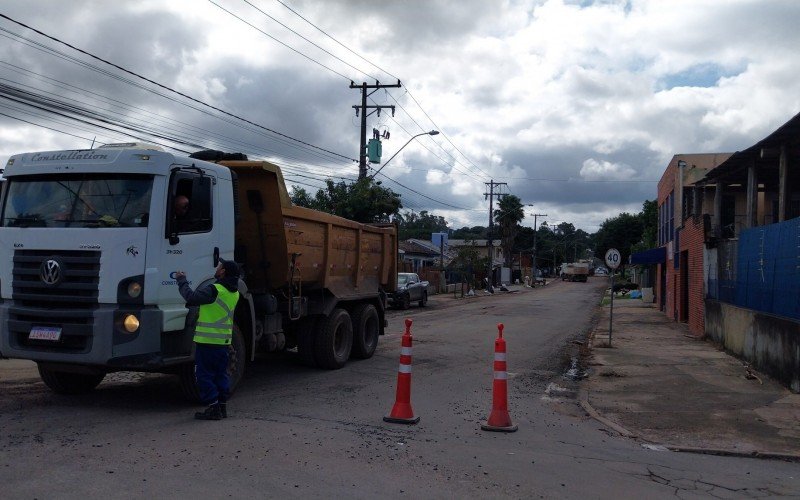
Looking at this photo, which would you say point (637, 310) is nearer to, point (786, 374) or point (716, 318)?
point (716, 318)

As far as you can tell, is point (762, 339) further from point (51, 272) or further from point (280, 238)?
point (51, 272)

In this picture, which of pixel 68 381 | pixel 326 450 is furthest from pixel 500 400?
pixel 68 381

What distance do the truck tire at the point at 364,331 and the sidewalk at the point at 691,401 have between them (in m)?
4.06

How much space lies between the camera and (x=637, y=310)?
33.9 m

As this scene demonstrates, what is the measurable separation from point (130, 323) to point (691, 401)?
305 inches

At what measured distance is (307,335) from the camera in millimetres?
11797

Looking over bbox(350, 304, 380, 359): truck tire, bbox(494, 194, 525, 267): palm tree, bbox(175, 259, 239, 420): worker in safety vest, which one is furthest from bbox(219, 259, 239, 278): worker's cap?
bbox(494, 194, 525, 267): palm tree

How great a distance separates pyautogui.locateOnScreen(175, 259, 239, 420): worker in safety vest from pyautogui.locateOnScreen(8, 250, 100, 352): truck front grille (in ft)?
3.12

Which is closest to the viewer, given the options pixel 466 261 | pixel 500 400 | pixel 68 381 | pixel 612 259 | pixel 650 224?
pixel 500 400

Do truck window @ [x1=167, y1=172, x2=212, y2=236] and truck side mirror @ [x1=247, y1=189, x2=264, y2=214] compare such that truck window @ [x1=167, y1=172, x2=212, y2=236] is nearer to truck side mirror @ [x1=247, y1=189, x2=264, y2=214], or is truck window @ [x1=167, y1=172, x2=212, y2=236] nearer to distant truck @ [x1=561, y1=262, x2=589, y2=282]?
truck side mirror @ [x1=247, y1=189, x2=264, y2=214]

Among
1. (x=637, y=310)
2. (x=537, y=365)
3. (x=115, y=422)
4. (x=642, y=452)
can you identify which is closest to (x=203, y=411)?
(x=115, y=422)

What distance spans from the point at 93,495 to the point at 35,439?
6.33 ft

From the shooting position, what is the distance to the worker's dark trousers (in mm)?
7723

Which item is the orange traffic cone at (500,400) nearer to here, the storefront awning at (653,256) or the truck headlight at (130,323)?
the truck headlight at (130,323)
